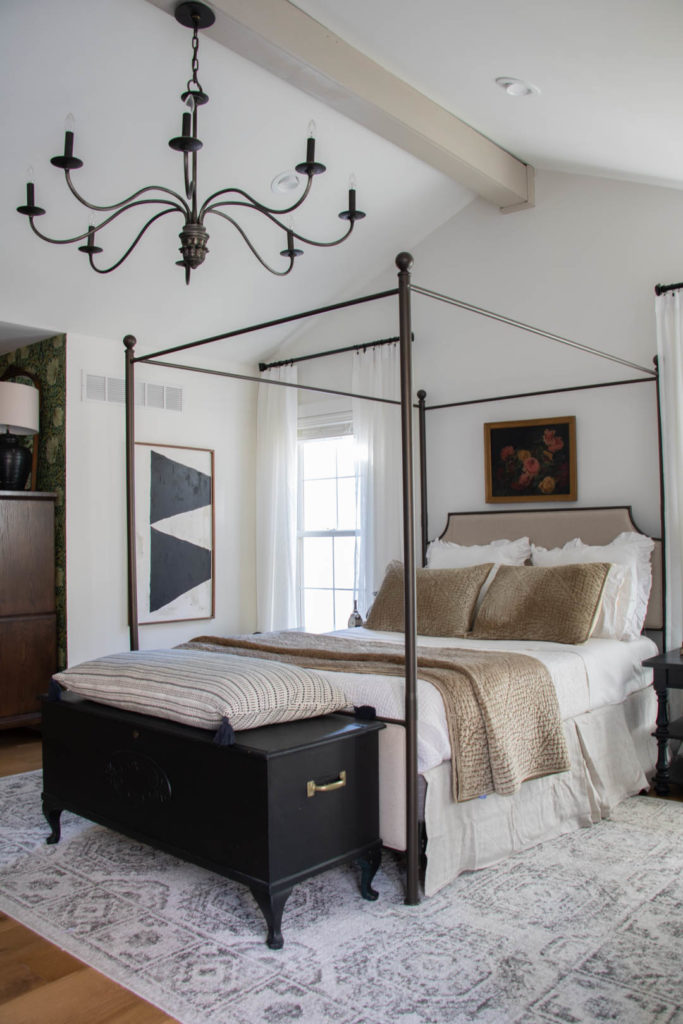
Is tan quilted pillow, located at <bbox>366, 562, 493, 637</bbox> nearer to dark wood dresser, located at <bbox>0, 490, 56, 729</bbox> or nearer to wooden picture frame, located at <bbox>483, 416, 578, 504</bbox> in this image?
wooden picture frame, located at <bbox>483, 416, 578, 504</bbox>

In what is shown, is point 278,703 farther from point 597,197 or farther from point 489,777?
point 597,197

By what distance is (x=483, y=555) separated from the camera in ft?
14.9

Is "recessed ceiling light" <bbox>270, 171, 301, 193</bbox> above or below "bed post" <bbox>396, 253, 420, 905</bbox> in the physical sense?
above

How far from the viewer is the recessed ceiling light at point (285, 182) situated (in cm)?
434

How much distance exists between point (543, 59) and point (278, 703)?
2513mm

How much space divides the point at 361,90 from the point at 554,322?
69.9 inches

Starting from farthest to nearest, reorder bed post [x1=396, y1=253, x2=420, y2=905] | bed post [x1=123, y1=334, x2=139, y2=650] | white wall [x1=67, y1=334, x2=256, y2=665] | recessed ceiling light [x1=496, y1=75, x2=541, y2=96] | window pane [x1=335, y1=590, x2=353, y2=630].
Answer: window pane [x1=335, y1=590, x2=353, y2=630] < white wall [x1=67, y1=334, x2=256, y2=665] < bed post [x1=123, y1=334, x2=139, y2=650] < recessed ceiling light [x1=496, y1=75, x2=541, y2=96] < bed post [x1=396, y1=253, x2=420, y2=905]

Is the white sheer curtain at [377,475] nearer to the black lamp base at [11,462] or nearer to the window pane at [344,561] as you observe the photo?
the window pane at [344,561]

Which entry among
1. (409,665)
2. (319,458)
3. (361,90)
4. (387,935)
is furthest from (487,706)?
(319,458)

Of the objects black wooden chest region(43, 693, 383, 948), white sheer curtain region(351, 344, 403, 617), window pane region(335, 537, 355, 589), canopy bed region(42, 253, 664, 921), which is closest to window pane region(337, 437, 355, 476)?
white sheer curtain region(351, 344, 403, 617)

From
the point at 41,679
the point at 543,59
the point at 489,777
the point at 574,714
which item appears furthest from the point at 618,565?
the point at 41,679

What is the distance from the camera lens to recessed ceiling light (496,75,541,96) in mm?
3414

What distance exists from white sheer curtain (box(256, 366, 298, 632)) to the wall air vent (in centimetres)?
70

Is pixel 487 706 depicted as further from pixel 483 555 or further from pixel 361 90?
pixel 361 90
